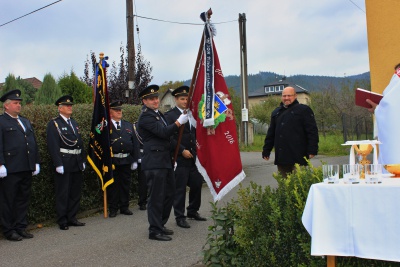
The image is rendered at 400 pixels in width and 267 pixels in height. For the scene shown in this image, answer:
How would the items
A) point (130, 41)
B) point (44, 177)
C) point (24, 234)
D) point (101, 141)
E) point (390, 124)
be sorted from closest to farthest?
point (390, 124)
point (24, 234)
point (44, 177)
point (101, 141)
point (130, 41)

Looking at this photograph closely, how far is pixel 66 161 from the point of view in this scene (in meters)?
7.02

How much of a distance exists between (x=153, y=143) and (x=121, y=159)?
2.09 meters

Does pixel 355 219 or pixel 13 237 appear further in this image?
pixel 13 237

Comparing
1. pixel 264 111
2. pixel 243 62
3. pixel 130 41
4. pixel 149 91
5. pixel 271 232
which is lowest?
pixel 271 232

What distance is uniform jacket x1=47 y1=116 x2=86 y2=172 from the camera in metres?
6.88

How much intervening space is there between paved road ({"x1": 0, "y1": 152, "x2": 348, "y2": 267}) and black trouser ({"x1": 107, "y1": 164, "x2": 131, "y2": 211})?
477 mm

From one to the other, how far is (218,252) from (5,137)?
151 inches

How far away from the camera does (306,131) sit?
20.7 feet

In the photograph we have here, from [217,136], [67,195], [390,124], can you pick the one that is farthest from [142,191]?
[390,124]

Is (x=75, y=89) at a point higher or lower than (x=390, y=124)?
higher

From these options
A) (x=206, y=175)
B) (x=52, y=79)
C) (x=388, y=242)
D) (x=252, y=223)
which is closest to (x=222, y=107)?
(x=206, y=175)

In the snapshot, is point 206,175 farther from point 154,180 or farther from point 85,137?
point 85,137

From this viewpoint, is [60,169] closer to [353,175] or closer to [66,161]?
[66,161]

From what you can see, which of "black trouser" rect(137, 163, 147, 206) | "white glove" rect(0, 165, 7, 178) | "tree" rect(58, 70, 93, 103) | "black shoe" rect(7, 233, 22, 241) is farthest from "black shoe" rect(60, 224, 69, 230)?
"tree" rect(58, 70, 93, 103)
